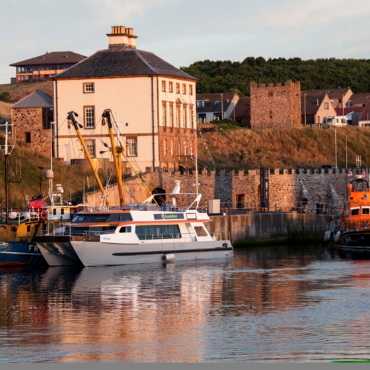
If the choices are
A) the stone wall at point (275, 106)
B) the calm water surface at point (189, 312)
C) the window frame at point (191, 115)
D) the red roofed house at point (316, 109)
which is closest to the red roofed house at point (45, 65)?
the red roofed house at point (316, 109)

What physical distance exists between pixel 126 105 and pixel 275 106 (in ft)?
125

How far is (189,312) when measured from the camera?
24.9m

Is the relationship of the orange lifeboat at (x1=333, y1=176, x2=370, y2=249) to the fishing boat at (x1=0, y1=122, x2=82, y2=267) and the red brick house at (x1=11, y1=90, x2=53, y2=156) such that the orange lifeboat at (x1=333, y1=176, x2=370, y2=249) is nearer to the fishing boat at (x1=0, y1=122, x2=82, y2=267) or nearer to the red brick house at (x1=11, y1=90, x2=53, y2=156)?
the fishing boat at (x1=0, y1=122, x2=82, y2=267)

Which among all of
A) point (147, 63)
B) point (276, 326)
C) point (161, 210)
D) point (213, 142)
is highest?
point (147, 63)

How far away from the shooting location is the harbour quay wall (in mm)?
47688

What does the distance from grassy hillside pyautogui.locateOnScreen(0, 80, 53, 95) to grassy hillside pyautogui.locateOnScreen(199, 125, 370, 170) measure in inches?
1192

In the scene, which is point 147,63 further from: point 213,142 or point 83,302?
point 83,302

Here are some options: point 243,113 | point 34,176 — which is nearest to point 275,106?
point 243,113

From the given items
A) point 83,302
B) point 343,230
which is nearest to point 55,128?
point 343,230

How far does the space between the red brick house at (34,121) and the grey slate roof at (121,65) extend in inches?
162

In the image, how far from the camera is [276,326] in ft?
71.6

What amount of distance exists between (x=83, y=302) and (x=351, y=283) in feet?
37.1

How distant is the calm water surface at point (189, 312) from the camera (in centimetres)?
1849

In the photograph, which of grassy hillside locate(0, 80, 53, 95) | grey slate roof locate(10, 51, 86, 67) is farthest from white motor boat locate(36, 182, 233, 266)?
grey slate roof locate(10, 51, 86, 67)
